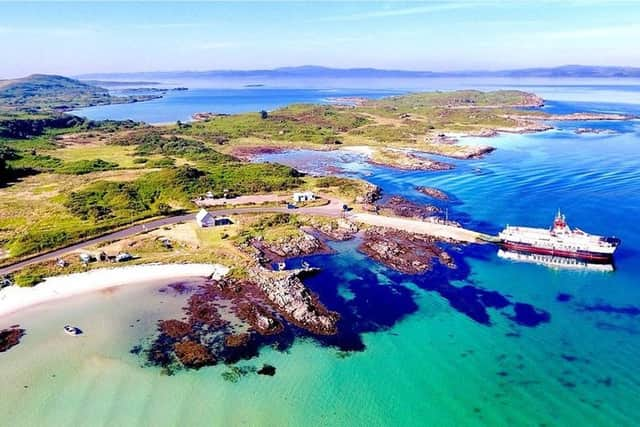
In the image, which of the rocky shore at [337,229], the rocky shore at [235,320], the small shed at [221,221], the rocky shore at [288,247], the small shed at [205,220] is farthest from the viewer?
the small shed at [221,221]

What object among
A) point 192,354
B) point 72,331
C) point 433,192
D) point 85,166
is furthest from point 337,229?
point 85,166

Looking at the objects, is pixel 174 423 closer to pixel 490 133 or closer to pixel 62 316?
pixel 62 316

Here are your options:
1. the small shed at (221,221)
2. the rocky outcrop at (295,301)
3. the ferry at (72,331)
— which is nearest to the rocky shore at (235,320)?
the rocky outcrop at (295,301)

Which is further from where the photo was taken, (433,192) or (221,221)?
(433,192)

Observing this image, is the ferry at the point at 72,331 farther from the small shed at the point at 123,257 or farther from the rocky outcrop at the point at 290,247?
the rocky outcrop at the point at 290,247

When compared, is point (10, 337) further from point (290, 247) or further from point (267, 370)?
point (290, 247)

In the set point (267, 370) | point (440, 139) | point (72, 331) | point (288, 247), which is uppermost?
point (440, 139)

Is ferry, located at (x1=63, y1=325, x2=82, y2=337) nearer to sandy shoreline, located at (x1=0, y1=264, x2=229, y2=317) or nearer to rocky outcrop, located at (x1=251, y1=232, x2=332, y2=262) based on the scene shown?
sandy shoreline, located at (x1=0, y1=264, x2=229, y2=317)
